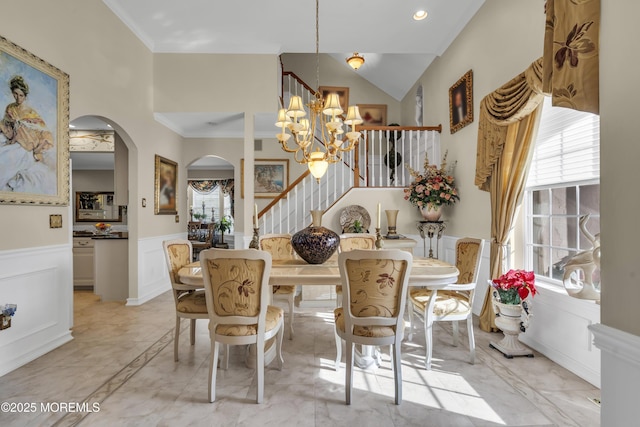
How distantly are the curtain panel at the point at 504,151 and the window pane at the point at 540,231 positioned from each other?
9.2 inches

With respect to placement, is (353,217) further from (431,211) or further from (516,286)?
(516,286)

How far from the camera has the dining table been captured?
2.25 metres

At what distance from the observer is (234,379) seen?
2.44 metres

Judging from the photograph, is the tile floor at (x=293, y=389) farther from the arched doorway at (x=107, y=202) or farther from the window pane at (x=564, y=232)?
the arched doorway at (x=107, y=202)

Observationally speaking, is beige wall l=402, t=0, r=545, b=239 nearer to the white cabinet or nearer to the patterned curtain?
the patterned curtain

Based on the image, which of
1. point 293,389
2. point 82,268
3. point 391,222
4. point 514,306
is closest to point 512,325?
point 514,306

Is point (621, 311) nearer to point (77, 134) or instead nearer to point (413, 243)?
point (413, 243)

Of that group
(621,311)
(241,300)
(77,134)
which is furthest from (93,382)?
(77,134)

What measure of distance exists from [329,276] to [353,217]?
275 centimetres

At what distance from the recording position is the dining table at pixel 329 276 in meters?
2.25

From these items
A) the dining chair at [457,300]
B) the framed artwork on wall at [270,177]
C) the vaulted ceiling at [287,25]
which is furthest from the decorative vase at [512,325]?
the framed artwork on wall at [270,177]

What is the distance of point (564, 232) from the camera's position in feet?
9.12

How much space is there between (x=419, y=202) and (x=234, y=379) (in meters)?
3.10

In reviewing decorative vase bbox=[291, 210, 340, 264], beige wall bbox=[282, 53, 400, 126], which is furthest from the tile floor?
beige wall bbox=[282, 53, 400, 126]
